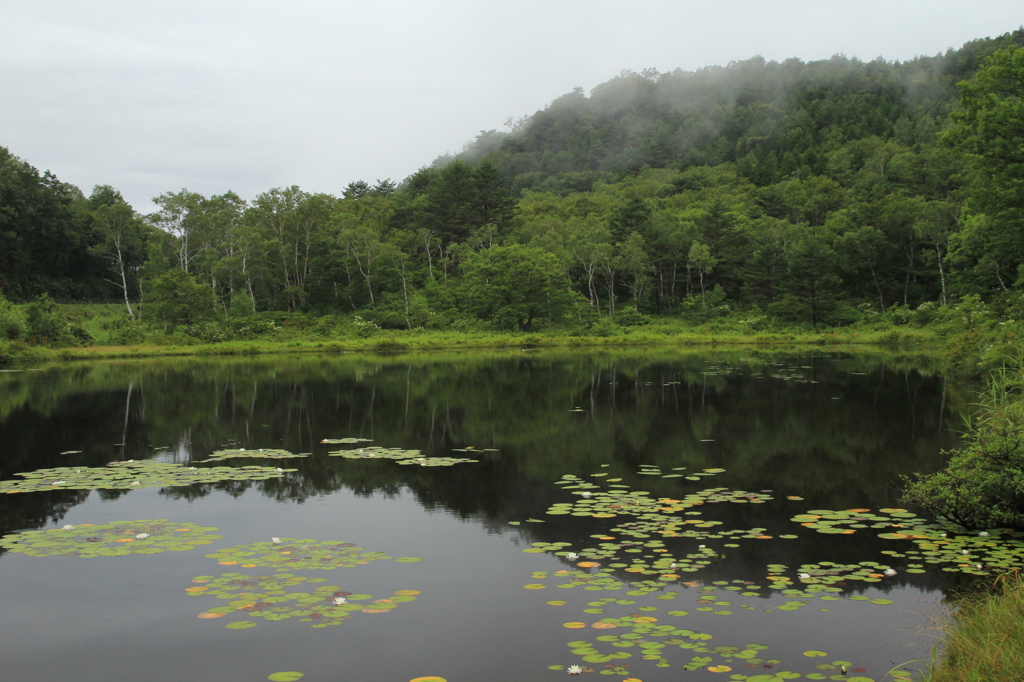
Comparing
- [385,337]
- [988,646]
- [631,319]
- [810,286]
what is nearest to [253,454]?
[988,646]

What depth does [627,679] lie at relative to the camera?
483 centimetres

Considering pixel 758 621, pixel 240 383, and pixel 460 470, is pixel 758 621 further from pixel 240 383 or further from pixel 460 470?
pixel 240 383

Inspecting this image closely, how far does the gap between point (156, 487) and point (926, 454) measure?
1221 centimetres

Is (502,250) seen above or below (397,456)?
above

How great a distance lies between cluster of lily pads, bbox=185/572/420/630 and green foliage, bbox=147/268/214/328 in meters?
45.0

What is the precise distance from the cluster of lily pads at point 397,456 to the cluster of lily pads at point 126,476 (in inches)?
52.9

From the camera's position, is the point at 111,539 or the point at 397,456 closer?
the point at 111,539

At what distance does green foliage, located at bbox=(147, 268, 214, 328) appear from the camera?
47312 mm

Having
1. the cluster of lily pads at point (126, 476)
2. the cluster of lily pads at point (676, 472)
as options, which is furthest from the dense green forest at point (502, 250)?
the cluster of lily pads at point (126, 476)

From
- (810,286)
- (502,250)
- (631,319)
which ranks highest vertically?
(502,250)

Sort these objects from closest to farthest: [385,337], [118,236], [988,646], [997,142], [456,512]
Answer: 1. [988,646]
2. [456,512]
3. [997,142]
4. [385,337]
5. [118,236]

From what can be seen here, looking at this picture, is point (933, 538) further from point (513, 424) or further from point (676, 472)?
point (513, 424)

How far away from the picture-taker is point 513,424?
52.9 feet

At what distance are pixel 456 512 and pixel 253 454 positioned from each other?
5.75 m
